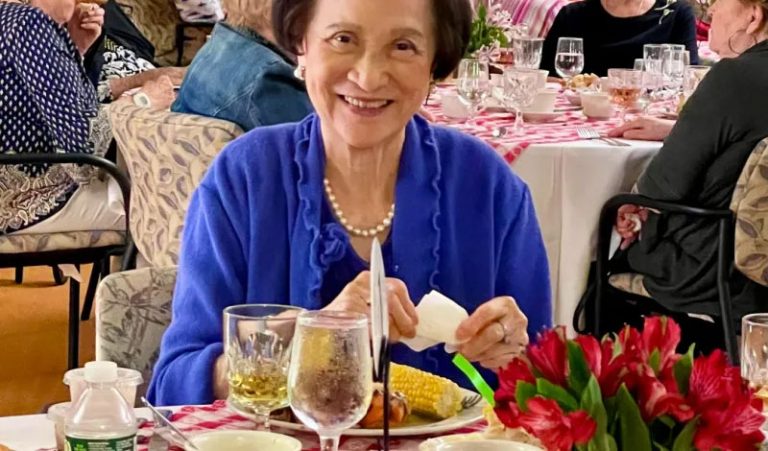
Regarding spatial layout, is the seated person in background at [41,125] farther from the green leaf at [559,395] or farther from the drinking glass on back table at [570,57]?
the green leaf at [559,395]

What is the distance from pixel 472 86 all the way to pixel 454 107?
0.29ft

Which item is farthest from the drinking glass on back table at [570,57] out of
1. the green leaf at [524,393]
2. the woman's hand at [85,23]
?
the green leaf at [524,393]

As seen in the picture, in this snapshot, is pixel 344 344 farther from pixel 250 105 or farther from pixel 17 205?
pixel 17 205

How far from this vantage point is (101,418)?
1.29 metres

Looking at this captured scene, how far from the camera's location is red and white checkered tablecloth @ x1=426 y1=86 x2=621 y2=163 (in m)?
3.60

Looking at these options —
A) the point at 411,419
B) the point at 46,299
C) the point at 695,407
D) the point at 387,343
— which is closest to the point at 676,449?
the point at 695,407

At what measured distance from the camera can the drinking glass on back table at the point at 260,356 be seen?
1.44m

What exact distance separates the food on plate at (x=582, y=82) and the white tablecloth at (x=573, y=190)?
1.24m

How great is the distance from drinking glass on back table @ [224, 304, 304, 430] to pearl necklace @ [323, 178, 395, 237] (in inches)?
22.9

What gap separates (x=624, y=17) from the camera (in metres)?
5.93

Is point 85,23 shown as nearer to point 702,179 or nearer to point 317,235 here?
point 702,179

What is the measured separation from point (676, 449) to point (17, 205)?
316 centimetres

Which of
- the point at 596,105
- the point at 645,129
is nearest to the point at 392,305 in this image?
the point at 645,129

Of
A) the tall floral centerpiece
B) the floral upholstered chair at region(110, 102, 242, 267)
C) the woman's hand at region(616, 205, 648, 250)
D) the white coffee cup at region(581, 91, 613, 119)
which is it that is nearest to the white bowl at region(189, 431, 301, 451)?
the floral upholstered chair at region(110, 102, 242, 267)
